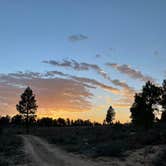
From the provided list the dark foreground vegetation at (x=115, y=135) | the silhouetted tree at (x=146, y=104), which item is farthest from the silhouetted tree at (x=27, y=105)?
the silhouetted tree at (x=146, y=104)

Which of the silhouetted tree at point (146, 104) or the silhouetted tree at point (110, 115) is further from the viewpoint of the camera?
the silhouetted tree at point (110, 115)

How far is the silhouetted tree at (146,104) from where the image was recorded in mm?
70625

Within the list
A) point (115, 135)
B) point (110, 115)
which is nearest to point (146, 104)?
point (115, 135)

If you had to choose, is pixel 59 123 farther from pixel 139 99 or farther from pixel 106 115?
pixel 139 99

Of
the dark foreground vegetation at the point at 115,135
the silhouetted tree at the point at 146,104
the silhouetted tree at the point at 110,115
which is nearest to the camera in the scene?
the dark foreground vegetation at the point at 115,135

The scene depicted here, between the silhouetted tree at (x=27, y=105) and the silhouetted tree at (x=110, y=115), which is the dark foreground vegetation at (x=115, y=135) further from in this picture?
the silhouetted tree at (x=110, y=115)

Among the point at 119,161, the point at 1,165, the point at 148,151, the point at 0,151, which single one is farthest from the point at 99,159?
the point at 0,151

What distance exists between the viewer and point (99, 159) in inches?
1085

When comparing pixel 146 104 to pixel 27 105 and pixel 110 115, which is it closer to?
pixel 27 105

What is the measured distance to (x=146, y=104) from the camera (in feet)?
239

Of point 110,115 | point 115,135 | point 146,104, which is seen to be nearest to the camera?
point 115,135

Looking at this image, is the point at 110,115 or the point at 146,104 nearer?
the point at 146,104

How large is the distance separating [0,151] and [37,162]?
11012 millimetres

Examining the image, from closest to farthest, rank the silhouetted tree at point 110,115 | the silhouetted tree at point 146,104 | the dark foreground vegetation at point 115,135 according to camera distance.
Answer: the dark foreground vegetation at point 115,135, the silhouetted tree at point 146,104, the silhouetted tree at point 110,115
